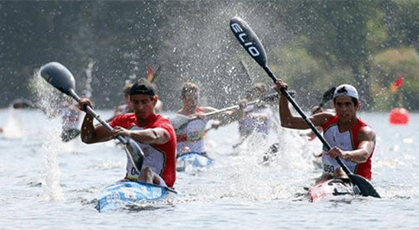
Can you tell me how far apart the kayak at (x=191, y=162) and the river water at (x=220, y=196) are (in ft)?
0.43

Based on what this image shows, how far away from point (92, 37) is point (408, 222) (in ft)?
150

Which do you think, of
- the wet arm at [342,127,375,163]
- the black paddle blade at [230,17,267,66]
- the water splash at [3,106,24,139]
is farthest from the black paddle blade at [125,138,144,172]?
the water splash at [3,106,24,139]

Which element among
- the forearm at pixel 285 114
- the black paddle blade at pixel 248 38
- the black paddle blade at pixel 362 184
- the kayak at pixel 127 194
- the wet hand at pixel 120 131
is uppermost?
the black paddle blade at pixel 248 38

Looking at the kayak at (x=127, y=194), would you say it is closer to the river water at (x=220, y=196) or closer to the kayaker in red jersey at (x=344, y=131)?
the river water at (x=220, y=196)

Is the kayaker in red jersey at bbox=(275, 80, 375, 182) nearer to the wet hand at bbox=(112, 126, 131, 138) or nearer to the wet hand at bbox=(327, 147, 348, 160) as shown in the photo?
the wet hand at bbox=(327, 147, 348, 160)

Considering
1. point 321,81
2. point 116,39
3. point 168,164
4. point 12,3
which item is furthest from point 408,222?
point 12,3

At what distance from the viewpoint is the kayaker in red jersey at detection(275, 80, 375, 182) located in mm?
11664

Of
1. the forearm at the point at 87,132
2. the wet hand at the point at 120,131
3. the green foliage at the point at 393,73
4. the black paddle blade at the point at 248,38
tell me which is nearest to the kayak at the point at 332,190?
the black paddle blade at the point at 248,38

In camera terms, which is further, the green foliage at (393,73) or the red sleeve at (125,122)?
the green foliage at (393,73)

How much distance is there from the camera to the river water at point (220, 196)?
404 inches

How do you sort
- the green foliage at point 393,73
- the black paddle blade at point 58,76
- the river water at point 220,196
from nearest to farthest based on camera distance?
the river water at point 220,196, the black paddle blade at point 58,76, the green foliage at point 393,73

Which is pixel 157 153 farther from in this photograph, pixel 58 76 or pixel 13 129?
pixel 13 129

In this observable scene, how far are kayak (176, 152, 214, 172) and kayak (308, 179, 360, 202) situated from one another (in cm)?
466

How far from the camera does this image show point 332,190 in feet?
37.7
